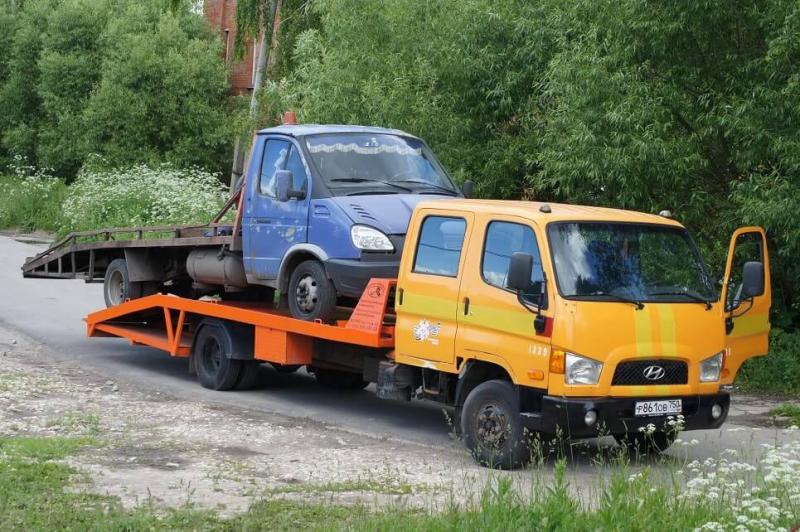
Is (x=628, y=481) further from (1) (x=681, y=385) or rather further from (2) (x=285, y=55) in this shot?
(2) (x=285, y=55)

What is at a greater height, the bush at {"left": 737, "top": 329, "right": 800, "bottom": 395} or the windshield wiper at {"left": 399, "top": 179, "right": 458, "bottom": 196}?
the windshield wiper at {"left": 399, "top": 179, "right": 458, "bottom": 196}

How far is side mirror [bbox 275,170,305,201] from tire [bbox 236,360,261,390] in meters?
A: 2.07

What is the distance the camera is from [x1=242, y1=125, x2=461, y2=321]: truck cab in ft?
37.9

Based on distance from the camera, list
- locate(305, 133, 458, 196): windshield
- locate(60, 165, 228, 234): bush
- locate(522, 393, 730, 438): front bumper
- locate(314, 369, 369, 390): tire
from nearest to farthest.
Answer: locate(522, 393, 730, 438): front bumper
locate(305, 133, 458, 196): windshield
locate(314, 369, 369, 390): tire
locate(60, 165, 228, 234): bush

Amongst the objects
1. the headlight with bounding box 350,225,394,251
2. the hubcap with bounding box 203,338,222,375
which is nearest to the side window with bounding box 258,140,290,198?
the headlight with bounding box 350,225,394,251

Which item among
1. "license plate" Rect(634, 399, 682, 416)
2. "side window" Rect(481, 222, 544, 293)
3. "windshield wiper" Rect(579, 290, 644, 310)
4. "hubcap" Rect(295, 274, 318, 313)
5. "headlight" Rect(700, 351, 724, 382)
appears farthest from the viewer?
"hubcap" Rect(295, 274, 318, 313)

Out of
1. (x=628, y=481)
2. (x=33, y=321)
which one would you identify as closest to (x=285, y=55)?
(x=33, y=321)

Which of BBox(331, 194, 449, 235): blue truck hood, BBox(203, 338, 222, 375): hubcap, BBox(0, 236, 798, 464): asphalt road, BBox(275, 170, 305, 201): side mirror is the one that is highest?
BBox(275, 170, 305, 201): side mirror

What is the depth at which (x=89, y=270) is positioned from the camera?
16047 millimetres

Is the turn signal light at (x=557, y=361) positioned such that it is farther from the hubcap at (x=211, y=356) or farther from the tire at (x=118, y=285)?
the tire at (x=118, y=285)

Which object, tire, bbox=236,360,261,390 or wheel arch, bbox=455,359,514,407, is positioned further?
tire, bbox=236,360,261,390

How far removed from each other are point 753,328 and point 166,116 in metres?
31.1

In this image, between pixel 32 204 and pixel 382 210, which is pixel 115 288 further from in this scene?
pixel 32 204

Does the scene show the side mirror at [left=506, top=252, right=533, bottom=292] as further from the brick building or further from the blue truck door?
the brick building
